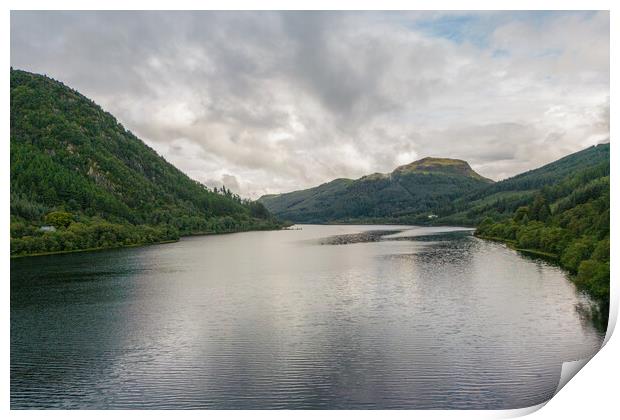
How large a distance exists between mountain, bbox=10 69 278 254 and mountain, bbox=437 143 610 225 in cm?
3591

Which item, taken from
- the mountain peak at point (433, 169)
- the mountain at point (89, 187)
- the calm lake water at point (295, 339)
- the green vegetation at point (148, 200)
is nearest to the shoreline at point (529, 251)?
the green vegetation at point (148, 200)

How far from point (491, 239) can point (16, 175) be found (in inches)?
1736

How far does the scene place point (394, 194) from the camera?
144500 mm

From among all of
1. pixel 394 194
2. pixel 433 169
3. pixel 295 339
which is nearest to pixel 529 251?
pixel 295 339

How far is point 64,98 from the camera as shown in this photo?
2938 inches

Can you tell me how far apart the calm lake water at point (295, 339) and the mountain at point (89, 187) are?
42.8 ft

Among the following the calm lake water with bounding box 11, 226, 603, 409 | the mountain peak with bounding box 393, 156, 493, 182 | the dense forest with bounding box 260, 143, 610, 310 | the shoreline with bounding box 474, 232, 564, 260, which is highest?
the mountain peak with bounding box 393, 156, 493, 182

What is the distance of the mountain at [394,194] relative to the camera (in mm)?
133125

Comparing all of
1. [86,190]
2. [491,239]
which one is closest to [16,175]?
[86,190]

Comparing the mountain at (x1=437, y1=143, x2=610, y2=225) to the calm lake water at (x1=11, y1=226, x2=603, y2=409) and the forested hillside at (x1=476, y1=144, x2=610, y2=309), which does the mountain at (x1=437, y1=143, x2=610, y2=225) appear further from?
the calm lake water at (x1=11, y1=226, x2=603, y2=409)

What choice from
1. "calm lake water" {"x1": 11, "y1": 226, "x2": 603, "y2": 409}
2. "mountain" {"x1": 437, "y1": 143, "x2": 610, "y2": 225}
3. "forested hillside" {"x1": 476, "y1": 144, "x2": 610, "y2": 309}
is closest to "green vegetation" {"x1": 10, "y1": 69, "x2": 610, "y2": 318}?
"forested hillside" {"x1": 476, "y1": 144, "x2": 610, "y2": 309}

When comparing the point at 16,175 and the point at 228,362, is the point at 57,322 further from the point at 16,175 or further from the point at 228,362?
the point at 16,175

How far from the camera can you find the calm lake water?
1048cm
